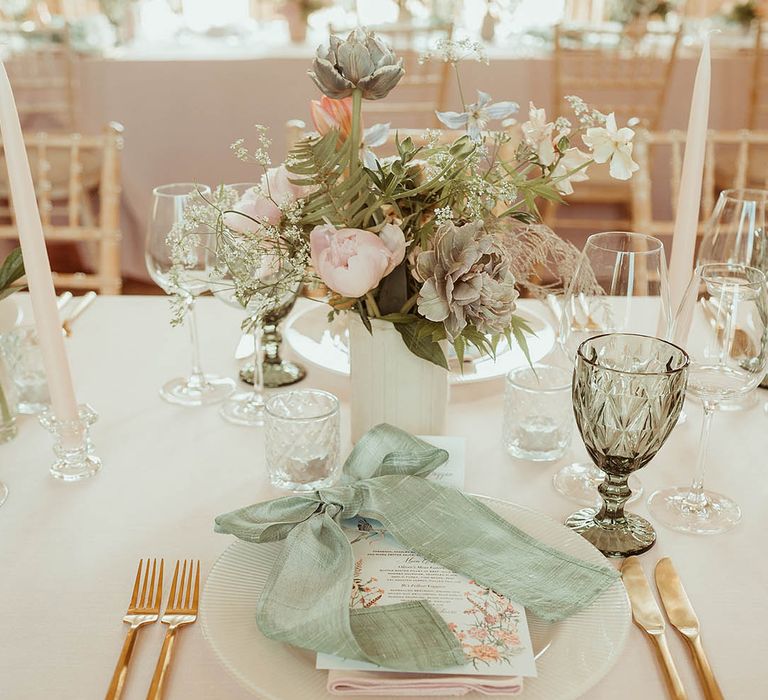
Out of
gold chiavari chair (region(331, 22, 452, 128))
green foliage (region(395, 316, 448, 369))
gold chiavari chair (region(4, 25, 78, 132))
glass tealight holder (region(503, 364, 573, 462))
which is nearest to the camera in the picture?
green foliage (region(395, 316, 448, 369))

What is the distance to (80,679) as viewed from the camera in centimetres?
62

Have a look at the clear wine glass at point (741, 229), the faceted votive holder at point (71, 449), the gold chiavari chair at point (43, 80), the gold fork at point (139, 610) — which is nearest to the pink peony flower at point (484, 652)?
the gold fork at point (139, 610)

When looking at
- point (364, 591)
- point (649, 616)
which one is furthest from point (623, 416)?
point (364, 591)

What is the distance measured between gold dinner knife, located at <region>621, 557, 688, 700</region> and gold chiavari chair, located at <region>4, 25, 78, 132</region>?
297 cm

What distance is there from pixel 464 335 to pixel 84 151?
2.98 metres

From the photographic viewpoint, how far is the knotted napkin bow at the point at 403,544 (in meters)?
0.60

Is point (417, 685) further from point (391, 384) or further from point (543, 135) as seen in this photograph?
point (543, 135)

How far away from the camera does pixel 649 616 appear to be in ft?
2.21

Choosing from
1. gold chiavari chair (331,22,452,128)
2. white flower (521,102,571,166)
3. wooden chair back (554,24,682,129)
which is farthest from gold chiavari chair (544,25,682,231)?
white flower (521,102,571,166)

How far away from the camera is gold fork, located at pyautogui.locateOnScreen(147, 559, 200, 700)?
0.61 metres

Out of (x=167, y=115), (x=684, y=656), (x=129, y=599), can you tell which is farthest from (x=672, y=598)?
(x=167, y=115)

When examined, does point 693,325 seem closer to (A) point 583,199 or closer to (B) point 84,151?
(A) point 583,199

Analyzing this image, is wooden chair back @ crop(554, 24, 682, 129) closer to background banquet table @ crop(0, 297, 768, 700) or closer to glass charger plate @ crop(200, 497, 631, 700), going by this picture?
background banquet table @ crop(0, 297, 768, 700)

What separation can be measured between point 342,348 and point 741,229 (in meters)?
0.56
